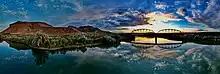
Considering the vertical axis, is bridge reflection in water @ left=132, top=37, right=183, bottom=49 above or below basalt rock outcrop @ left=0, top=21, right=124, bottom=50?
below

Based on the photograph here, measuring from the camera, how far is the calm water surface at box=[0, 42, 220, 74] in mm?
5758

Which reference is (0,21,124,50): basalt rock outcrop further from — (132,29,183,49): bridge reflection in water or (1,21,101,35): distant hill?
(132,29,183,49): bridge reflection in water

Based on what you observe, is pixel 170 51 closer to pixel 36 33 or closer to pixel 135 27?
pixel 135 27

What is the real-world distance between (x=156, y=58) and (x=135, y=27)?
20.3 inches

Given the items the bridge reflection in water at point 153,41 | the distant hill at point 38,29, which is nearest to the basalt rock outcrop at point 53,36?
the distant hill at point 38,29

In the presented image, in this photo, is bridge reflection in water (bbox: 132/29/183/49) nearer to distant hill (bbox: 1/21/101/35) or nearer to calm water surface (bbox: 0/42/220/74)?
calm water surface (bbox: 0/42/220/74)

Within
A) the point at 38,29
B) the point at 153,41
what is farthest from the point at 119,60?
the point at 38,29

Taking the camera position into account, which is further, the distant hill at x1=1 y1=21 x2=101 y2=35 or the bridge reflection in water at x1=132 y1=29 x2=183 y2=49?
the bridge reflection in water at x1=132 y1=29 x2=183 y2=49

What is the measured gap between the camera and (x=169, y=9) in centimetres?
600

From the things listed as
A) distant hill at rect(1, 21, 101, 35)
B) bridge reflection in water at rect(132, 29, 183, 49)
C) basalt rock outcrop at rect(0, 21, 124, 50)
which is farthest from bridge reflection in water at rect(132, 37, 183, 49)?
distant hill at rect(1, 21, 101, 35)

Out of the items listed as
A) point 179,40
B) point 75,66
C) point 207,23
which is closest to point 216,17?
point 207,23

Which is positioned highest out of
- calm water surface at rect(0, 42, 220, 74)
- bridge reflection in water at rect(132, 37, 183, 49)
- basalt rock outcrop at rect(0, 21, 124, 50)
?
basalt rock outcrop at rect(0, 21, 124, 50)

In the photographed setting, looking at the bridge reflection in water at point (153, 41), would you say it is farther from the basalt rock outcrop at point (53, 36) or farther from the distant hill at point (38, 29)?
the distant hill at point (38, 29)

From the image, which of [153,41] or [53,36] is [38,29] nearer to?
[53,36]
